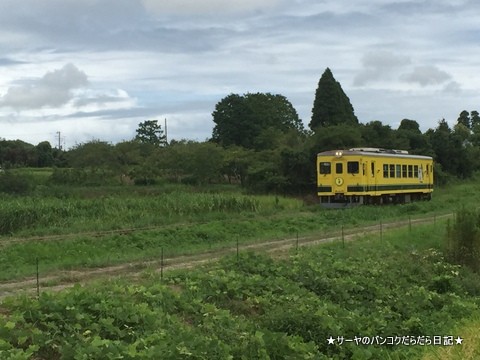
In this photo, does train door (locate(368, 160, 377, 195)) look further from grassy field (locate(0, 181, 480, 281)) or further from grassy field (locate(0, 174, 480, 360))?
grassy field (locate(0, 174, 480, 360))

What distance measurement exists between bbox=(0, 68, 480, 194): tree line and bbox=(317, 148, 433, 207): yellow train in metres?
5.77

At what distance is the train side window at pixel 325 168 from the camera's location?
27344 millimetres

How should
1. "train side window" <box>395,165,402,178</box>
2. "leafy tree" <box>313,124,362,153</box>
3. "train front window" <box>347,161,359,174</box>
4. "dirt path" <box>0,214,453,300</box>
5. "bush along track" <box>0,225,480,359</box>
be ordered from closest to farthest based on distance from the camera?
"bush along track" <box>0,225,480,359</box>
"dirt path" <box>0,214,453,300</box>
"train front window" <box>347,161,359,174</box>
"train side window" <box>395,165,402,178</box>
"leafy tree" <box>313,124,362,153</box>

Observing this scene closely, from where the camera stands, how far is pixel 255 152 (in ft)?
143

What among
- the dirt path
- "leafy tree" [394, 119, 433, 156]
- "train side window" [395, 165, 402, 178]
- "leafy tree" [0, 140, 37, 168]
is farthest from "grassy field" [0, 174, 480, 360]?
"leafy tree" [0, 140, 37, 168]

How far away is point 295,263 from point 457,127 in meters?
67.1

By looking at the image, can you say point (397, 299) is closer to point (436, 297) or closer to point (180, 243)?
point (436, 297)

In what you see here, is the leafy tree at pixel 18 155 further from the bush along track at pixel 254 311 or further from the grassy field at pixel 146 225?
the bush along track at pixel 254 311

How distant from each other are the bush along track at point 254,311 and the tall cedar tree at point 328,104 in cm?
3848

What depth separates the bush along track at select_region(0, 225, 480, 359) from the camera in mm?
6672

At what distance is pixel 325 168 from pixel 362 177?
2.00 m

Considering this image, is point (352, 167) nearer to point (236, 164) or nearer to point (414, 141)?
point (236, 164)

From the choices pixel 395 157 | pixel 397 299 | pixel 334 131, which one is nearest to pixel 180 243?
pixel 397 299

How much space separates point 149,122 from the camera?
75.6 meters
